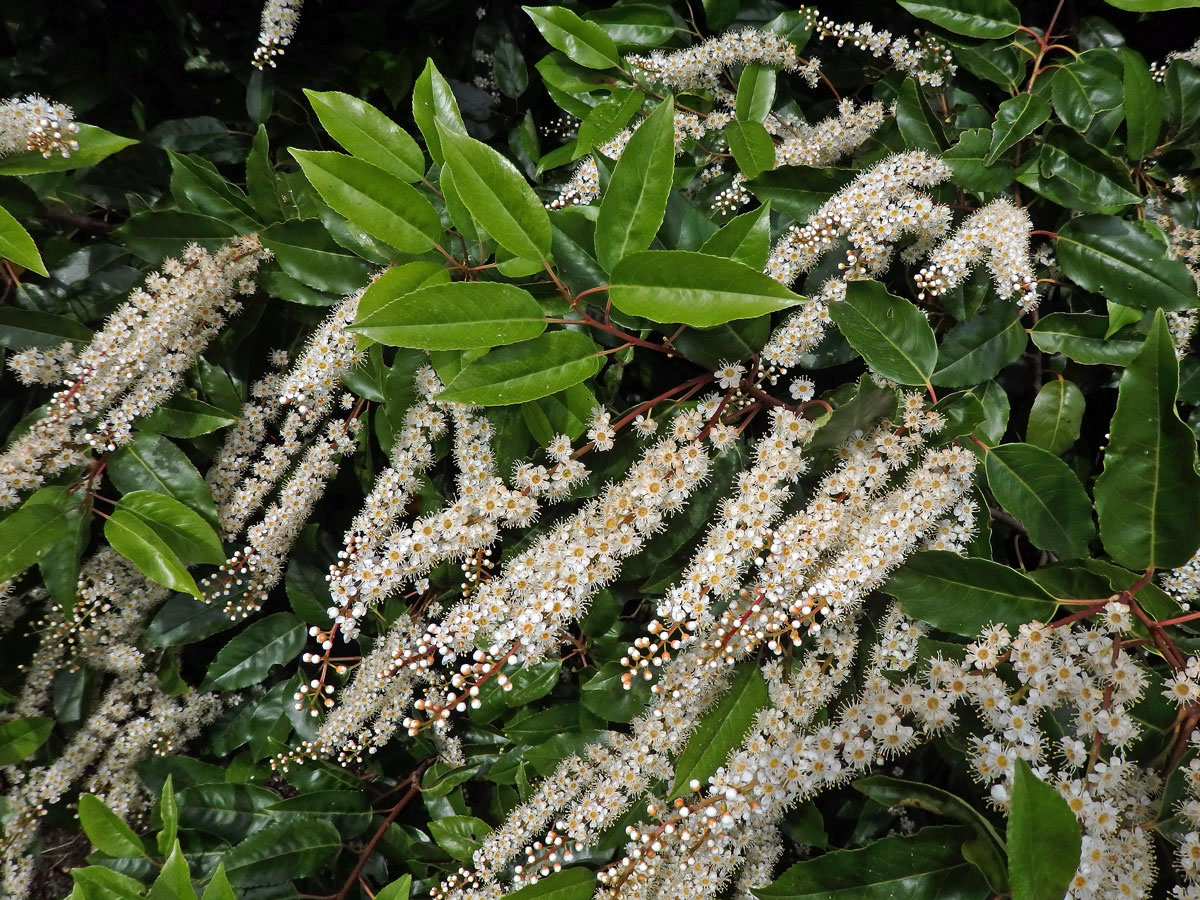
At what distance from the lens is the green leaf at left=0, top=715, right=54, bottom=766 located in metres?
1.83

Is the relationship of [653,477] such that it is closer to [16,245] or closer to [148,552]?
[148,552]

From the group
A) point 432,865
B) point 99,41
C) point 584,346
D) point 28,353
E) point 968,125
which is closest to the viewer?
point 584,346

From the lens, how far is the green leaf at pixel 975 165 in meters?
1.34

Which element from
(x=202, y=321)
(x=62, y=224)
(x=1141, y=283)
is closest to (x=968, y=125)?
(x=1141, y=283)

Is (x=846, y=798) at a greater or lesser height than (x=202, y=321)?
lesser

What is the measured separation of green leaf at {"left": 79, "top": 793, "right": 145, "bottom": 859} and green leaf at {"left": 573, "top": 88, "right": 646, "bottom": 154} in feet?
6.15

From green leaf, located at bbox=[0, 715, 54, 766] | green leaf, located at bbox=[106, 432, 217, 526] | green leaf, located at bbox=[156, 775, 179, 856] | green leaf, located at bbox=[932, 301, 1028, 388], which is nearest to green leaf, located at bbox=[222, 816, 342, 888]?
green leaf, located at bbox=[156, 775, 179, 856]

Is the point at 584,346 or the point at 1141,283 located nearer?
the point at 584,346

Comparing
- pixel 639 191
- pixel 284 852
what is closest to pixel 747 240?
pixel 639 191

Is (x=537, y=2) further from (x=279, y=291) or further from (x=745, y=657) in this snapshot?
(x=745, y=657)

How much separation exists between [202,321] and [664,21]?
1251mm

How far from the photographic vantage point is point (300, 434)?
63.6 inches

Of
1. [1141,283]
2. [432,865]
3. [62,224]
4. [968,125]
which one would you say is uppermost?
[968,125]

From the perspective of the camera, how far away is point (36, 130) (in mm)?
1447
